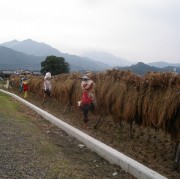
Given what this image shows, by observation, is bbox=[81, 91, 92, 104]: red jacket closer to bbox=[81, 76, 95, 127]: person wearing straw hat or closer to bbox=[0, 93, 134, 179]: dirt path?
bbox=[81, 76, 95, 127]: person wearing straw hat

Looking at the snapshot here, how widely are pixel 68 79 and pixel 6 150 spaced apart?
13.0 m

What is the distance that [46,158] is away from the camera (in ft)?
27.5

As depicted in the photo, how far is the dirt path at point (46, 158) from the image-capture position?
24.0 feet

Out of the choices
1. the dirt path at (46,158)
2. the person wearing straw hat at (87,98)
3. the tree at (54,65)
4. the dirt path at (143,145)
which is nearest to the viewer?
the dirt path at (46,158)

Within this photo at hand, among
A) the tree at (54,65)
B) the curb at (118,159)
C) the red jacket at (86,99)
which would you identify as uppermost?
the red jacket at (86,99)

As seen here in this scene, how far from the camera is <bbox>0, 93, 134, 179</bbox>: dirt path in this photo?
732cm

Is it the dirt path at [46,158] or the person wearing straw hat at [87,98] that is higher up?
the person wearing straw hat at [87,98]

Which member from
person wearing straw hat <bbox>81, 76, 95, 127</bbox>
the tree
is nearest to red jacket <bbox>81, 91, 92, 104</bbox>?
person wearing straw hat <bbox>81, 76, 95, 127</bbox>

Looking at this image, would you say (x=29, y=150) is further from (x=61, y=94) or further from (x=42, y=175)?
(x=61, y=94)

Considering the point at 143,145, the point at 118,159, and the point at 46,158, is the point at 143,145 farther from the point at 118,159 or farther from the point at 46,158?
the point at 46,158

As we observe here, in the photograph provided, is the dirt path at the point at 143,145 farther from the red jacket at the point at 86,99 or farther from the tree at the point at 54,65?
the tree at the point at 54,65

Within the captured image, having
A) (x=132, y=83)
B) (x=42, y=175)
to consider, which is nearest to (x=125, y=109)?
(x=132, y=83)

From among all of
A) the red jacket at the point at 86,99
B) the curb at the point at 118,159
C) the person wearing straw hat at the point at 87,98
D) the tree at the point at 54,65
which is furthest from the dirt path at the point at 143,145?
the tree at the point at 54,65

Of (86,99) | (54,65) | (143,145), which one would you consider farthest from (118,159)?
(54,65)
